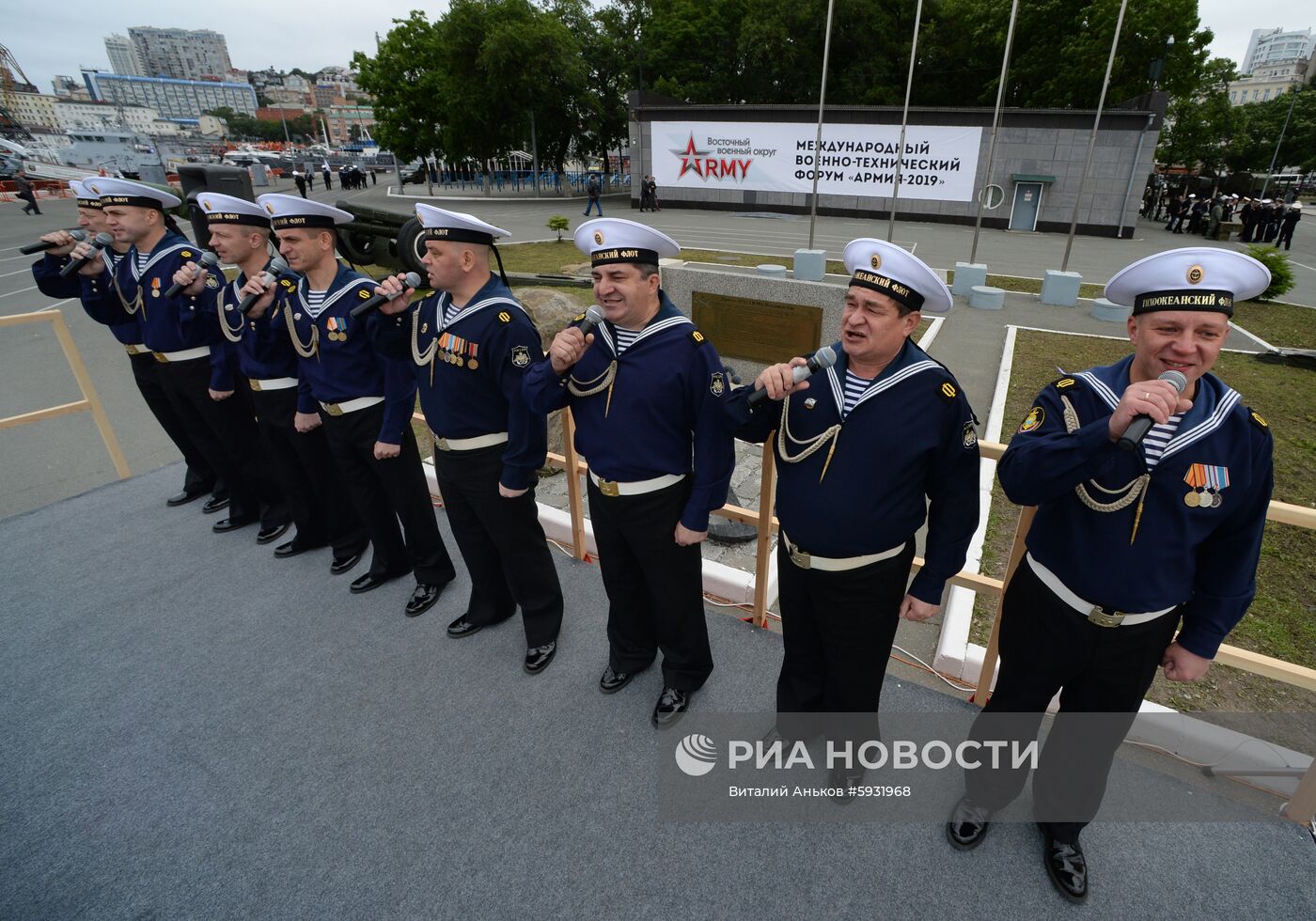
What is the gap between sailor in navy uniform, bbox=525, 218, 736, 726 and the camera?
93.2 inches

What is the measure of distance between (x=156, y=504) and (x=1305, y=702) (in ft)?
24.0

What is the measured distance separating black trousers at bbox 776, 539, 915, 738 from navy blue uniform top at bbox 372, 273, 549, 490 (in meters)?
1.19

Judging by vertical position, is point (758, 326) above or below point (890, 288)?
below

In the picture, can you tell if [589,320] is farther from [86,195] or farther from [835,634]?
[86,195]

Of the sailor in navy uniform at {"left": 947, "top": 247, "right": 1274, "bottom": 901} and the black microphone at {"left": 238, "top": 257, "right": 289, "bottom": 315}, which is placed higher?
the black microphone at {"left": 238, "top": 257, "right": 289, "bottom": 315}

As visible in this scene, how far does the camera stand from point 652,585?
270 centimetres

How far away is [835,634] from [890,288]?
120 centimetres

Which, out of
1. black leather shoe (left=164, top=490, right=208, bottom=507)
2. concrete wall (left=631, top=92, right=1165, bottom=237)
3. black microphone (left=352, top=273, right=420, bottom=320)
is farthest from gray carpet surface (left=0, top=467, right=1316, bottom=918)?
concrete wall (left=631, top=92, right=1165, bottom=237)

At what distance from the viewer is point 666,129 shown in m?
26.0

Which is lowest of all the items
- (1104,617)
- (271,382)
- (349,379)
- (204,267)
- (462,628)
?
(462,628)

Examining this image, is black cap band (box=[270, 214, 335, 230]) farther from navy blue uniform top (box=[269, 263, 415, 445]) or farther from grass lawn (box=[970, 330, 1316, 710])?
grass lawn (box=[970, 330, 1316, 710])

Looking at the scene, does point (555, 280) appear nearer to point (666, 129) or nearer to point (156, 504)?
point (156, 504)

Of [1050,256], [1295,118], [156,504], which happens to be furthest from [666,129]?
[1295,118]

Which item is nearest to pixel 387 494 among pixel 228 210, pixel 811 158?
pixel 228 210
